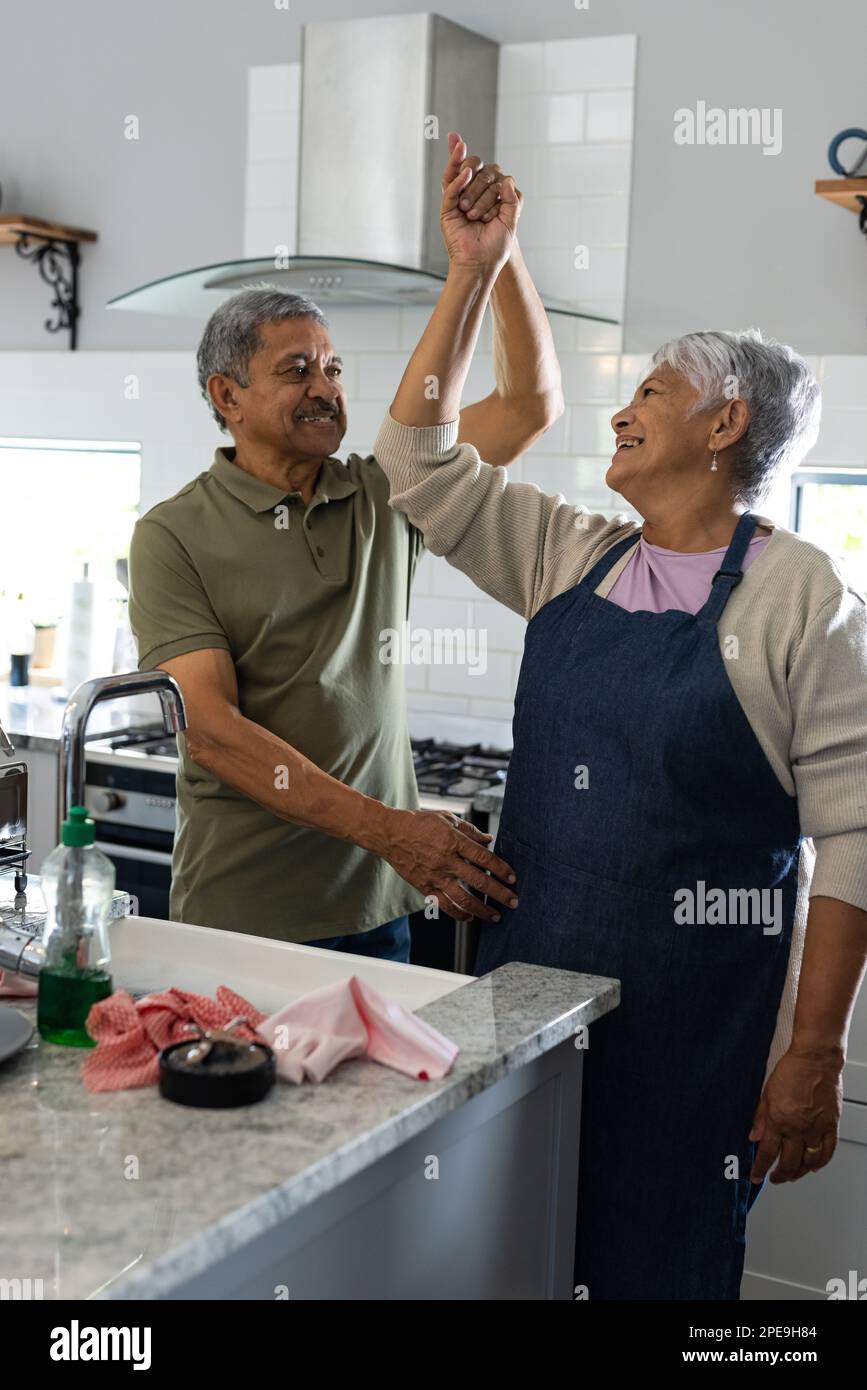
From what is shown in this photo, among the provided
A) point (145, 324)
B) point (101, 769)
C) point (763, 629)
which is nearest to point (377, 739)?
point (763, 629)

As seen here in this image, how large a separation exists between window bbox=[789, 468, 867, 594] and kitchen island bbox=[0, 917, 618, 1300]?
170cm

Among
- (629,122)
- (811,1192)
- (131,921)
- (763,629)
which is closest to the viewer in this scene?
(763,629)

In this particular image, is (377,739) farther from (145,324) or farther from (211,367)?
(145,324)

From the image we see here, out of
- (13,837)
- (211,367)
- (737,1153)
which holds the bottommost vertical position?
(737,1153)

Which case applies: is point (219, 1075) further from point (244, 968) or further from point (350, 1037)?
point (244, 968)

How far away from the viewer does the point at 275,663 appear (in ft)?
7.02

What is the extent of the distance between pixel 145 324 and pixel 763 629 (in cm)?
242

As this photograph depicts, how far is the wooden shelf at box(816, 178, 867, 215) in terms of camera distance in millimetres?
2619

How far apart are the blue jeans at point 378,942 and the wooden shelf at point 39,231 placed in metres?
2.19

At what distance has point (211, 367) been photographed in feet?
7.40

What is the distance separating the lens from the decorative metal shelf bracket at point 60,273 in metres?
3.78

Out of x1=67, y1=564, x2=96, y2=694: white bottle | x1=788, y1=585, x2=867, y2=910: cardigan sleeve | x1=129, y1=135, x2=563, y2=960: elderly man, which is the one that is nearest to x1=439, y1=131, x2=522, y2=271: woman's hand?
x1=129, y1=135, x2=563, y2=960: elderly man

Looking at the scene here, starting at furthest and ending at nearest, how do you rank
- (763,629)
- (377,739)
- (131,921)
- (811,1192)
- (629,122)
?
(629,122) → (811,1192) → (377,739) → (131,921) → (763,629)

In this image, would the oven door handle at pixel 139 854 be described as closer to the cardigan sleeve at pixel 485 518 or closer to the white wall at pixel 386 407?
the white wall at pixel 386 407
